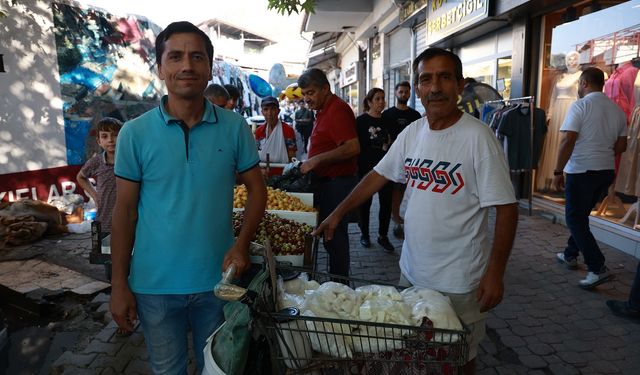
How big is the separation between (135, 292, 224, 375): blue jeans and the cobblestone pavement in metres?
1.61

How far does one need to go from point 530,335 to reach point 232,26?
2790cm

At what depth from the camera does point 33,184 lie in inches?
313

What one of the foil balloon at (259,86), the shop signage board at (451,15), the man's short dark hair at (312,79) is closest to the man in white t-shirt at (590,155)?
the man's short dark hair at (312,79)

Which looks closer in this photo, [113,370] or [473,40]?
[113,370]

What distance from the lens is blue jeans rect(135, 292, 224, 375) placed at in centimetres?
211

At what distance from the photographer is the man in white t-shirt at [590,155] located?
494 cm

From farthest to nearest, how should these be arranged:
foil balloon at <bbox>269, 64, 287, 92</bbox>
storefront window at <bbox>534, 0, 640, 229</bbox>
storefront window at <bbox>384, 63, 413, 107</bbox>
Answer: foil balloon at <bbox>269, 64, 287, 92</bbox> → storefront window at <bbox>384, 63, 413, 107</bbox> → storefront window at <bbox>534, 0, 640, 229</bbox>

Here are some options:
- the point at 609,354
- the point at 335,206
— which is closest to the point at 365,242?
the point at 335,206

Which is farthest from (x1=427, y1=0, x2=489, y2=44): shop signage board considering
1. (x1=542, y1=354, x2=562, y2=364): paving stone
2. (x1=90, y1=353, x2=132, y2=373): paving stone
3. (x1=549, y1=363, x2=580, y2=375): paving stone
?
(x1=90, y1=353, x2=132, y2=373): paving stone

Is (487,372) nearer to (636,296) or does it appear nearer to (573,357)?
(573,357)

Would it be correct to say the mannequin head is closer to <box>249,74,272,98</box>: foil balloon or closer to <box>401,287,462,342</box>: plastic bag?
<box>401,287,462,342</box>: plastic bag

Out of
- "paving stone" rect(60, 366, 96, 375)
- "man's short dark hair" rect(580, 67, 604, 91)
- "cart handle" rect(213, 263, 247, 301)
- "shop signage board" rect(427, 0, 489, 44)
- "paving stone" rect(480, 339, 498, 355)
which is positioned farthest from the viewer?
"shop signage board" rect(427, 0, 489, 44)

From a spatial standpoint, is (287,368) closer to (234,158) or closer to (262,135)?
(234,158)

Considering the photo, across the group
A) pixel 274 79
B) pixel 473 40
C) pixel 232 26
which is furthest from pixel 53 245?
pixel 232 26
